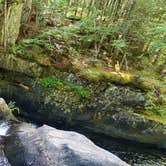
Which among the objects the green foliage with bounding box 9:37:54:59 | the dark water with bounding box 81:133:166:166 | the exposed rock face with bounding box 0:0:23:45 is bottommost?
the dark water with bounding box 81:133:166:166

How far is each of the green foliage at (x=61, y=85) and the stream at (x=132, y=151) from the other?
1009 millimetres

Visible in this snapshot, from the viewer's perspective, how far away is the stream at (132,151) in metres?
8.18

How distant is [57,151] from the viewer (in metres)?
5.35

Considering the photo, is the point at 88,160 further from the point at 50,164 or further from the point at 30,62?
the point at 30,62

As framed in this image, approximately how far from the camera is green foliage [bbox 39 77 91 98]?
9.02 metres

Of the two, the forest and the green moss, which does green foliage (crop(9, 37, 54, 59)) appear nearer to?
the forest

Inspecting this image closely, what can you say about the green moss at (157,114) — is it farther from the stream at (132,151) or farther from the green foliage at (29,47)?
the green foliage at (29,47)

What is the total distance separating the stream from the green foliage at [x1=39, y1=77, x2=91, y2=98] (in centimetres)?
101

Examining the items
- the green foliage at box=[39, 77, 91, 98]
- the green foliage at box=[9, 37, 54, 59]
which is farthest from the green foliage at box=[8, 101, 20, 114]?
Result: the green foliage at box=[9, 37, 54, 59]

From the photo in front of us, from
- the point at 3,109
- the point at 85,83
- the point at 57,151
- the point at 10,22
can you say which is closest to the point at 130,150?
the point at 85,83

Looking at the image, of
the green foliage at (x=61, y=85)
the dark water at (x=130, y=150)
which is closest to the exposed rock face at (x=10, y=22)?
the green foliage at (x=61, y=85)

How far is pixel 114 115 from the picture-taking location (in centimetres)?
896

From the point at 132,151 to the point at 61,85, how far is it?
2.46 meters

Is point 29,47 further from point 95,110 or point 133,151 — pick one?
point 133,151
